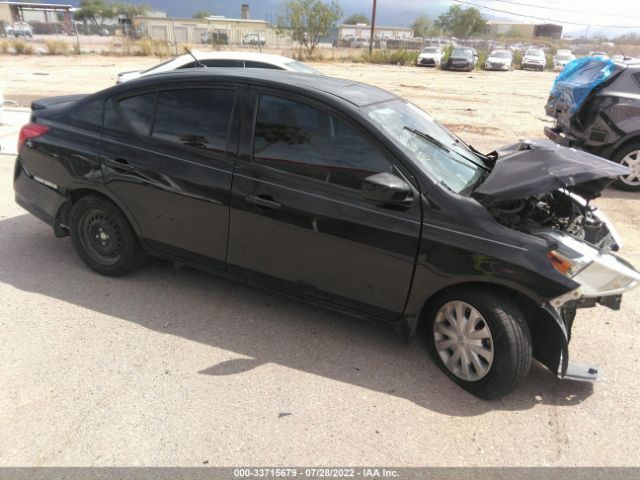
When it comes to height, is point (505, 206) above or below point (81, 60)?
above

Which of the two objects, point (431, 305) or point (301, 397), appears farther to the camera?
point (431, 305)

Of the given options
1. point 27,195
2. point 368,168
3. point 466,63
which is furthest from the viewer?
point 466,63

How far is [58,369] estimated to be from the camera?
123 inches

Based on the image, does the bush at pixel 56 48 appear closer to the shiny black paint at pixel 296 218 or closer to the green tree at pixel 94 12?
the shiny black paint at pixel 296 218

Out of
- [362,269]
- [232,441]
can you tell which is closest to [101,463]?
[232,441]

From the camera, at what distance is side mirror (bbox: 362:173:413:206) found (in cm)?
296

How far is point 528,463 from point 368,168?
6.15 feet

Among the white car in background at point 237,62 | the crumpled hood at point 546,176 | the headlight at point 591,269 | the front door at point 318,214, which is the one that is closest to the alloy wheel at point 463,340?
the front door at point 318,214

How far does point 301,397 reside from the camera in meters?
2.99

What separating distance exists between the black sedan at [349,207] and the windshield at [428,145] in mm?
19

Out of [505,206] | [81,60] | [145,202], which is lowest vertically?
[81,60]

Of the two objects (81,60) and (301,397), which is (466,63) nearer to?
(81,60)

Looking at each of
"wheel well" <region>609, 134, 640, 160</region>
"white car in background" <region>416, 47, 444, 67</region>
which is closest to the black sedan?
"wheel well" <region>609, 134, 640, 160</region>

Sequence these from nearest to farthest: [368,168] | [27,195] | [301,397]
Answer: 1. [301,397]
2. [368,168]
3. [27,195]
